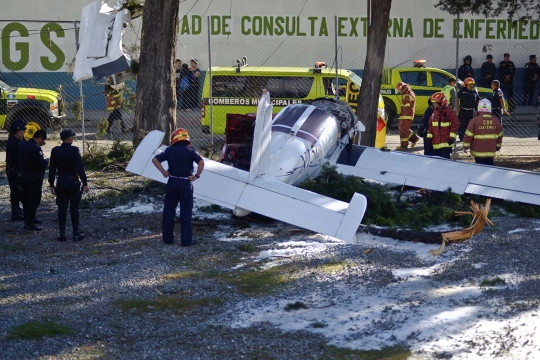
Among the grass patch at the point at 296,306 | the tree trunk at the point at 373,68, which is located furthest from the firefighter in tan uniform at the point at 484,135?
the grass patch at the point at 296,306

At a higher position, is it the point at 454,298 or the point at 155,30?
the point at 155,30

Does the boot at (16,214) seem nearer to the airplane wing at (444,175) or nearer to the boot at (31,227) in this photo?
the boot at (31,227)

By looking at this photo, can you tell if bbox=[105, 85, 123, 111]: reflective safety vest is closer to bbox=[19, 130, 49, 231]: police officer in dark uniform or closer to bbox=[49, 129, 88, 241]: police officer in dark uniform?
bbox=[19, 130, 49, 231]: police officer in dark uniform

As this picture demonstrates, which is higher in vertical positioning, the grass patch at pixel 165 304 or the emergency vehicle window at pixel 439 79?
the emergency vehicle window at pixel 439 79

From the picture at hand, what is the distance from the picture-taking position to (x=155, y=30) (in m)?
14.5

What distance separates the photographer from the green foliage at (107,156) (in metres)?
15.0

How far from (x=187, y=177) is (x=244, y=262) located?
1.35 metres

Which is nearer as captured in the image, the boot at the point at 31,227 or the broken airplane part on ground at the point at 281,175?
the broken airplane part on ground at the point at 281,175

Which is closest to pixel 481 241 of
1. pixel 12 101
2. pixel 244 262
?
pixel 244 262

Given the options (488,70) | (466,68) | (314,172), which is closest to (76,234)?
(314,172)

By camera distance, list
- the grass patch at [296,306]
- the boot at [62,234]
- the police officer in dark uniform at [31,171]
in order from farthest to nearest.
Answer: the police officer in dark uniform at [31,171], the boot at [62,234], the grass patch at [296,306]

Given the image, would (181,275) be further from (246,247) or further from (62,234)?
(62,234)

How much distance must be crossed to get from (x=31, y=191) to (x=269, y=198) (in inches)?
133

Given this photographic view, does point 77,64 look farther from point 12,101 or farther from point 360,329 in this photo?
point 360,329
